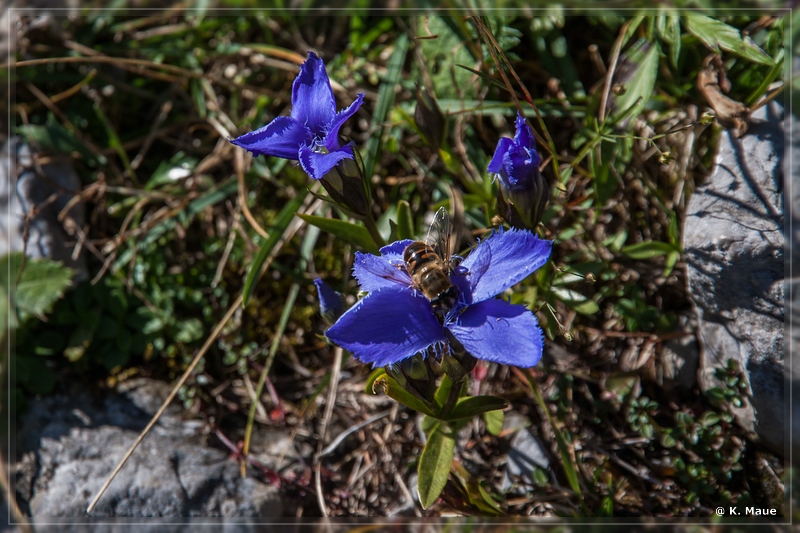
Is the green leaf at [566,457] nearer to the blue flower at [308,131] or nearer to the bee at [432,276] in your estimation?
the bee at [432,276]

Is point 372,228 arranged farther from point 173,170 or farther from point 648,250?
point 173,170

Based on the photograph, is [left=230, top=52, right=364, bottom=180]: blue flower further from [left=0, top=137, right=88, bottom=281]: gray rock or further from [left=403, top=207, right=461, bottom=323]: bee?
[left=0, top=137, right=88, bottom=281]: gray rock

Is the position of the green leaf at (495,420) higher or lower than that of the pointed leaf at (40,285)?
lower

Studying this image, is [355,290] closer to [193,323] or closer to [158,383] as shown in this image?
[193,323]

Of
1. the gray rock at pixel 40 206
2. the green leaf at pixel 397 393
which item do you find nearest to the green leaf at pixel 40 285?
the gray rock at pixel 40 206

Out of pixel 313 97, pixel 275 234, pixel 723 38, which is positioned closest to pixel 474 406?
pixel 313 97

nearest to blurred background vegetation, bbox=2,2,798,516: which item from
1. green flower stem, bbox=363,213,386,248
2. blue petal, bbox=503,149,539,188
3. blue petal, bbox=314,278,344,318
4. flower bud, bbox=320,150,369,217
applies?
blue petal, bbox=503,149,539,188
